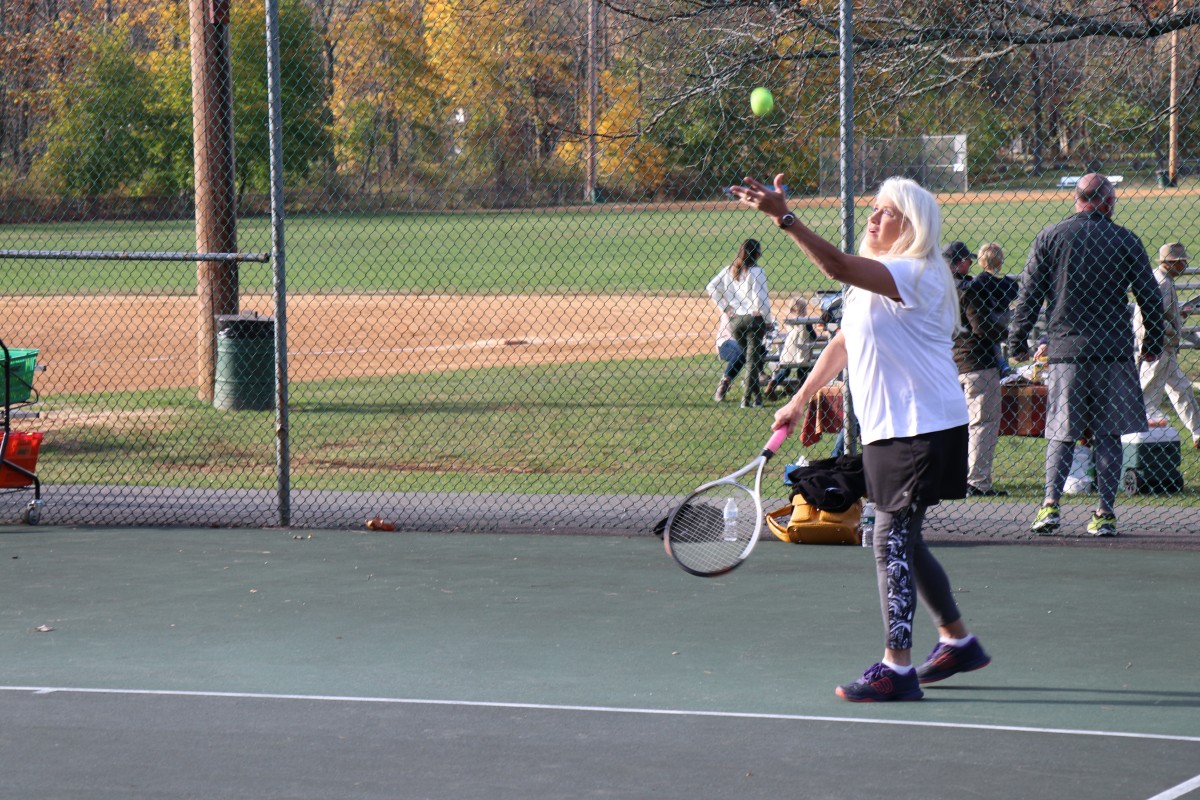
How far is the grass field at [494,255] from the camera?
98.4ft

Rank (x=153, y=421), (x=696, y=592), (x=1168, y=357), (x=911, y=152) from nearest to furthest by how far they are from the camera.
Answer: (x=696, y=592) < (x=1168, y=357) < (x=153, y=421) < (x=911, y=152)

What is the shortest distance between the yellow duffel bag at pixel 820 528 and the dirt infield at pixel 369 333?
10.0m

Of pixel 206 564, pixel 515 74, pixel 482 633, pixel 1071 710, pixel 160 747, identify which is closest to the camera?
pixel 160 747

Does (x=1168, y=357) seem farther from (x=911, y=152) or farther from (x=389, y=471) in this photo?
(x=911, y=152)

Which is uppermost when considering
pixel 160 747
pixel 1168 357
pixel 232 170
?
pixel 232 170

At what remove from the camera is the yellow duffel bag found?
900 centimetres

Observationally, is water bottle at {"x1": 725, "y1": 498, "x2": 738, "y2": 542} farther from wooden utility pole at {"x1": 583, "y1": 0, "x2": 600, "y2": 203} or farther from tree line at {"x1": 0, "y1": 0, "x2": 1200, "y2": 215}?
wooden utility pole at {"x1": 583, "y1": 0, "x2": 600, "y2": 203}

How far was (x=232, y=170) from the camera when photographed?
14242mm

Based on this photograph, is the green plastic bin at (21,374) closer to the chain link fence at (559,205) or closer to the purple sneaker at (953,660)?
the chain link fence at (559,205)

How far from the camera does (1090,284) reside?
348 inches

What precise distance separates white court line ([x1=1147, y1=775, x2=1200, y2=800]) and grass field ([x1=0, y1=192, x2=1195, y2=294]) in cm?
2050

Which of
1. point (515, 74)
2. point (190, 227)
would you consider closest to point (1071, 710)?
point (515, 74)

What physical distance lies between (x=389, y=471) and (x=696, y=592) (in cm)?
460

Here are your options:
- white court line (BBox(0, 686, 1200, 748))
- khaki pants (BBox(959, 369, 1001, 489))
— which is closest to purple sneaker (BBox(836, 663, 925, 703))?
white court line (BBox(0, 686, 1200, 748))
